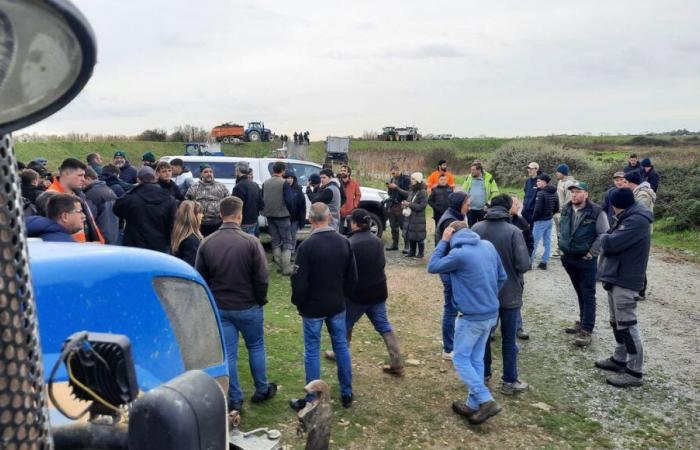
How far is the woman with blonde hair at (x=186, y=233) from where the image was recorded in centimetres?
500

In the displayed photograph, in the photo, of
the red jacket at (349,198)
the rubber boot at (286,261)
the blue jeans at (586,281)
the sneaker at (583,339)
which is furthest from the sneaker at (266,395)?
the red jacket at (349,198)

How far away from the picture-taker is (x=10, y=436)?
0.93 metres

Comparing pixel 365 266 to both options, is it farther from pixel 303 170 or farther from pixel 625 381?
pixel 303 170

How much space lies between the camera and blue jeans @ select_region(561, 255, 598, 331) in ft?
20.4

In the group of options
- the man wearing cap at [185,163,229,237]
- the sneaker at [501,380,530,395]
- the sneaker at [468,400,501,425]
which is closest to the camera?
the sneaker at [468,400,501,425]

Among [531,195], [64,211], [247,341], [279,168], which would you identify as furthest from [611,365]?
[279,168]

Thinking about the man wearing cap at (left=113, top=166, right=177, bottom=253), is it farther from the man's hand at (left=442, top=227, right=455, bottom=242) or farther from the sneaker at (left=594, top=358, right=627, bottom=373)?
the sneaker at (left=594, top=358, right=627, bottom=373)

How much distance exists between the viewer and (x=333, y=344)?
4.80 m

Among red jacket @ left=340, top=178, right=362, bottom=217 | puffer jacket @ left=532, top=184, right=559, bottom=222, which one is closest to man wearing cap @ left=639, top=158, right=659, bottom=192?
puffer jacket @ left=532, top=184, right=559, bottom=222

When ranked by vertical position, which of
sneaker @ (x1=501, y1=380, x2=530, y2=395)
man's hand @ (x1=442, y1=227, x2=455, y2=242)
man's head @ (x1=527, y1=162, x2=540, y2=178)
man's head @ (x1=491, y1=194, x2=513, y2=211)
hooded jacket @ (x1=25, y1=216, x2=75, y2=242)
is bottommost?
sneaker @ (x1=501, y1=380, x2=530, y2=395)

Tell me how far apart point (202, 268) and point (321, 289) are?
1.03 m

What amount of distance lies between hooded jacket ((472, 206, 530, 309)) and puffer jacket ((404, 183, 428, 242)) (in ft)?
15.6

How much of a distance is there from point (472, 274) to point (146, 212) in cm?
359

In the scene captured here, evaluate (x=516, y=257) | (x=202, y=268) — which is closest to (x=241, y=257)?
(x=202, y=268)
